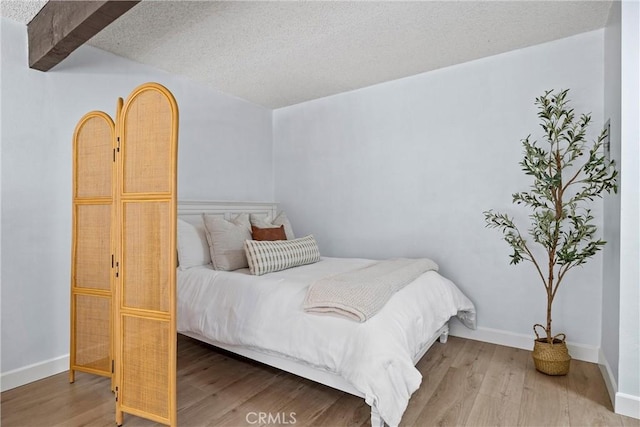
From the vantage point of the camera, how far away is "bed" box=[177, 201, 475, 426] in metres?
1.82

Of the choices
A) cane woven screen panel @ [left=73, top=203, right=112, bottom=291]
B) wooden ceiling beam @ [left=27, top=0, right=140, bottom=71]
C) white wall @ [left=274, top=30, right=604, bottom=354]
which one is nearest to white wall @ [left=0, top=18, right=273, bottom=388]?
wooden ceiling beam @ [left=27, top=0, right=140, bottom=71]

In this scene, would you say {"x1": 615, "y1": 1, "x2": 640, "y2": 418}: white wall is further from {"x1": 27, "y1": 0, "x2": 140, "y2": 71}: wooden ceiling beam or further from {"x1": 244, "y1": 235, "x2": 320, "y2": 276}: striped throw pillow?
{"x1": 27, "y1": 0, "x2": 140, "y2": 71}: wooden ceiling beam

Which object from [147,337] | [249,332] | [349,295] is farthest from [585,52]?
[147,337]

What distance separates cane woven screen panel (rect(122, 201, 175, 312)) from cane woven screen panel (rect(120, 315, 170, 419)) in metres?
0.12

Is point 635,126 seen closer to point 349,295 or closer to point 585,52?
point 585,52

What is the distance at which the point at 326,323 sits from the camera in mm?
2057

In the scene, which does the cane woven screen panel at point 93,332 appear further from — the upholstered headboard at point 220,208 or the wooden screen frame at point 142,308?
the upholstered headboard at point 220,208

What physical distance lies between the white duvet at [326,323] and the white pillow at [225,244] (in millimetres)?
111

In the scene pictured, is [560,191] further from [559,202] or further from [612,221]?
[612,221]

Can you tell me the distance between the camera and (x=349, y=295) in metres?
2.07

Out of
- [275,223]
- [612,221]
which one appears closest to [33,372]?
[275,223]

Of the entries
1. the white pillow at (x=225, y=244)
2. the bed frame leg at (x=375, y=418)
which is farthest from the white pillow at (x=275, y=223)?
the bed frame leg at (x=375, y=418)

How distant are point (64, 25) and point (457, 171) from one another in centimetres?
324

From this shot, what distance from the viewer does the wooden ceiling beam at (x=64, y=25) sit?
1.89 meters
